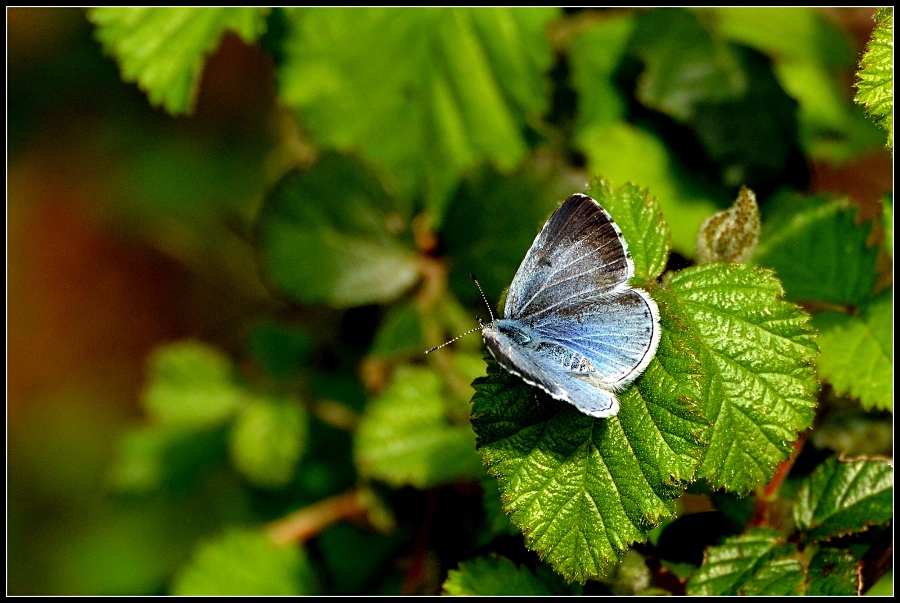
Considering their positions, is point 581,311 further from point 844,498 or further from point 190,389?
point 190,389

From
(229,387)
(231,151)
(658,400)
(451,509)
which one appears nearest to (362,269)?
(451,509)

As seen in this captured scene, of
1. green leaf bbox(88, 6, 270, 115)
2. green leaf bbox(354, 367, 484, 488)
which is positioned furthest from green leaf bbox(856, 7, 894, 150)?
green leaf bbox(88, 6, 270, 115)

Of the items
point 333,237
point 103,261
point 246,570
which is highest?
point 333,237

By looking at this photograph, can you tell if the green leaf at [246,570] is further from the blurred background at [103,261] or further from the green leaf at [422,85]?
the green leaf at [422,85]

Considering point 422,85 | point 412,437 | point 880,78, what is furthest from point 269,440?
point 880,78

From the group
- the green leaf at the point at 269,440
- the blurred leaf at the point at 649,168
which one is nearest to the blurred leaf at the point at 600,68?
the blurred leaf at the point at 649,168

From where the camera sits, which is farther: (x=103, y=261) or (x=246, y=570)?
(x=103, y=261)

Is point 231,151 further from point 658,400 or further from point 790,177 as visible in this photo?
point 658,400

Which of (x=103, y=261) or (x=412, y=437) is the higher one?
(x=412, y=437)
